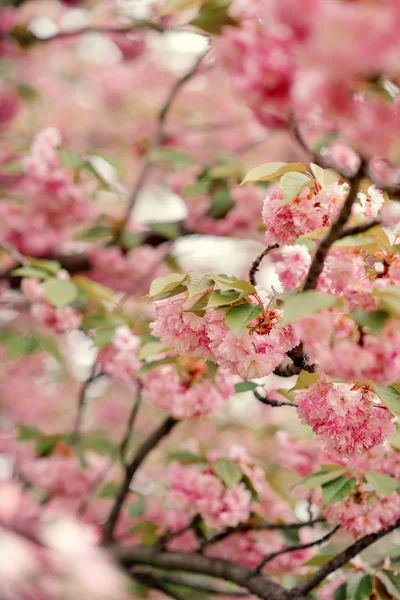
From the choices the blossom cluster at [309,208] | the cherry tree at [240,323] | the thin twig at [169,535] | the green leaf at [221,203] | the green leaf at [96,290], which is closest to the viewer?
the cherry tree at [240,323]

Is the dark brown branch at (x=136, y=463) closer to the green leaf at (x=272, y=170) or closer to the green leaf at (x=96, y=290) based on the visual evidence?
the green leaf at (x=96, y=290)

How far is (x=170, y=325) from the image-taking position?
1168 millimetres

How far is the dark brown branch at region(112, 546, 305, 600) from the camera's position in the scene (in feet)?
5.19

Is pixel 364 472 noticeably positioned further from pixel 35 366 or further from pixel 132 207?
pixel 35 366

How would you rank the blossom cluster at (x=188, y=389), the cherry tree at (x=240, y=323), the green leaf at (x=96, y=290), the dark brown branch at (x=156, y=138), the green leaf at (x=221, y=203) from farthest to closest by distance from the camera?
the dark brown branch at (x=156, y=138) → the green leaf at (x=221, y=203) → the green leaf at (x=96, y=290) → the blossom cluster at (x=188, y=389) → the cherry tree at (x=240, y=323)

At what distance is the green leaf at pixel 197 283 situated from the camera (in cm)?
107

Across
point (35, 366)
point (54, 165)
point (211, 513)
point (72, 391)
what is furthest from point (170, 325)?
point (72, 391)

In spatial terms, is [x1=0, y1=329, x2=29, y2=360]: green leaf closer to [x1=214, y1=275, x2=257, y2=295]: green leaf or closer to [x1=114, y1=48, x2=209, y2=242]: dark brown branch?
[x1=114, y1=48, x2=209, y2=242]: dark brown branch

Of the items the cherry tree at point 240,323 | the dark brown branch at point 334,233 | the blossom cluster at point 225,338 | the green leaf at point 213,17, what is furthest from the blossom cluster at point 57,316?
the green leaf at point 213,17

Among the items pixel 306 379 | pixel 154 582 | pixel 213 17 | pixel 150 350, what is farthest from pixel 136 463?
pixel 213 17

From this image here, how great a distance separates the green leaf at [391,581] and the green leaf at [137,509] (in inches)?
48.4

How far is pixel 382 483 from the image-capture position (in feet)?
4.66

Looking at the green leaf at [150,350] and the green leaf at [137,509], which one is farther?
the green leaf at [137,509]

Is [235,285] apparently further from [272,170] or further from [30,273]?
[30,273]
